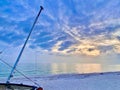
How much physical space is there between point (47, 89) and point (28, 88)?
458 inches

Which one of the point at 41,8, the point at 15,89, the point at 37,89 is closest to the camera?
the point at 37,89

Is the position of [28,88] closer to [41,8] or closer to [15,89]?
[15,89]

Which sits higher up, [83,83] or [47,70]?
[83,83]

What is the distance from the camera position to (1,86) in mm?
17766

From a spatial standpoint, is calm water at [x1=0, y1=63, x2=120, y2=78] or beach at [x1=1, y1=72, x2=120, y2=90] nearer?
beach at [x1=1, y1=72, x2=120, y2=90]

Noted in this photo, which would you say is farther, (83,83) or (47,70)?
(47,70)

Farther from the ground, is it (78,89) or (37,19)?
(37,19)

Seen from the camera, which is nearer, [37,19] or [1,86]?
[1,86]

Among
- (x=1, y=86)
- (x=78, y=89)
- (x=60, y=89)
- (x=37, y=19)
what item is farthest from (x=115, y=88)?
(x=1, y=86)

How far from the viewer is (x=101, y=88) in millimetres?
28188

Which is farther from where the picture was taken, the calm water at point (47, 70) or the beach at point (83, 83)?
the calm water at point (47, 70)

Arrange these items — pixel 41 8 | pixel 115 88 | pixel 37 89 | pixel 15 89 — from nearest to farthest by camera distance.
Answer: pixel 37 89 < pixel 15 89 < pixel 41 8 < pixel 115 88

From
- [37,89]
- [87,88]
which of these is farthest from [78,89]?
[37,89]

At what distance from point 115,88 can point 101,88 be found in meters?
1.48
